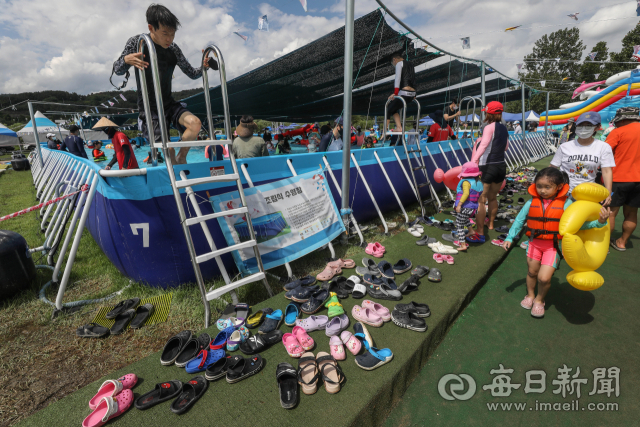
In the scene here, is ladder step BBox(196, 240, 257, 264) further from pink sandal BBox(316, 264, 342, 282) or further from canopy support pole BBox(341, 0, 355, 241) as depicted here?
canopy support pole BBox(341, 0, 355, 241)

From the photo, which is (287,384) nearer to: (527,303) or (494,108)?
(527,303)

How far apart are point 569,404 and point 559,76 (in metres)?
56.7

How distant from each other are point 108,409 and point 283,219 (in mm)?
2159

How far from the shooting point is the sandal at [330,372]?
174cm

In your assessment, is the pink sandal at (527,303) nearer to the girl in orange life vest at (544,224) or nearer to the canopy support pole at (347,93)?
the girl in orange life vest at (544,224)

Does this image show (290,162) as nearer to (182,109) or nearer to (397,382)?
(182,109)

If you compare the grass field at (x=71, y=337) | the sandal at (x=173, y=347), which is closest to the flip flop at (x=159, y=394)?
the sandal at (x=173, y=347)

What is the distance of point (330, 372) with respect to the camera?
5.99 ft

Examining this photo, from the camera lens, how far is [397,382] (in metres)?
1.85

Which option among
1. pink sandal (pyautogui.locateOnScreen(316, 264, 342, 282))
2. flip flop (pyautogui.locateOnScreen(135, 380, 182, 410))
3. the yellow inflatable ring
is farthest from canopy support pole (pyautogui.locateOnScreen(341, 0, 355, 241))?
flip flop (pyautogui.locateOnScreen(135, 380, 182, 410))

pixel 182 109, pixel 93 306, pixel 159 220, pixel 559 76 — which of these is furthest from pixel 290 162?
pixel 559 76

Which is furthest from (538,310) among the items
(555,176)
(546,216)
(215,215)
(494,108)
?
(215,215)

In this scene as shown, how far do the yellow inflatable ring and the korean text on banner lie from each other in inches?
94.2

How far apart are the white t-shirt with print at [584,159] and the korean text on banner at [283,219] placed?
299 centimetres
